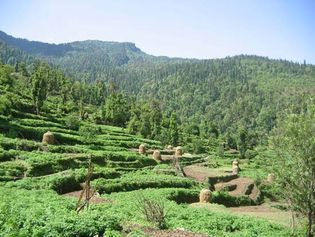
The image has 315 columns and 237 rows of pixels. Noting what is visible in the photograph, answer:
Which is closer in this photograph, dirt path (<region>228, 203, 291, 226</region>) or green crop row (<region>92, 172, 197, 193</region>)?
dirt path (<region>228, 203, 291, 226</region>)

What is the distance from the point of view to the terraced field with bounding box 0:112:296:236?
19.0 meters

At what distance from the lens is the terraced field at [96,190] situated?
62.5 feet

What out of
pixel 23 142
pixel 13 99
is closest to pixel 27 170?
pixel 23 142

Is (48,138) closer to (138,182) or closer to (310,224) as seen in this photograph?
(138,182)

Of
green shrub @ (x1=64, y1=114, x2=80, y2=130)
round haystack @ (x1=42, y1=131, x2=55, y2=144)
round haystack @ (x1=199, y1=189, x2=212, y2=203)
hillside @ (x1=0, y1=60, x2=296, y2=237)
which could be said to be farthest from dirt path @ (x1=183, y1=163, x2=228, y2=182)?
green shrub @ (x1=64, y1=114, x2=80, y2=130)

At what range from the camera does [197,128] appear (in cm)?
15188

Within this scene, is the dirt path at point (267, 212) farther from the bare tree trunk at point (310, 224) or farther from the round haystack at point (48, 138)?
the round haystack at point (48, 138)

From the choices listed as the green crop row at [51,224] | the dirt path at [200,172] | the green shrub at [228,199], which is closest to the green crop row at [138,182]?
the green shrub at [228,199]

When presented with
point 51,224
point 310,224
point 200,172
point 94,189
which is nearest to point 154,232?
point 51,224

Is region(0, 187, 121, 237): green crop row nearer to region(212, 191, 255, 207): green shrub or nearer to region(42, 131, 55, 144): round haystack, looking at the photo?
region(212, 191, 255, 207): green shrub

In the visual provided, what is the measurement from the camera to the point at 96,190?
38.7 metres

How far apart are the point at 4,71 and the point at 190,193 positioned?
7319 cm

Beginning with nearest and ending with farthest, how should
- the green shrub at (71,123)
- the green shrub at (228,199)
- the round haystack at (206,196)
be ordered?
the round haystack at (206,196)
the green shrub at (228,199)
the green shrub at (71,123)

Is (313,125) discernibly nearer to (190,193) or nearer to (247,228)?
(247,228)
